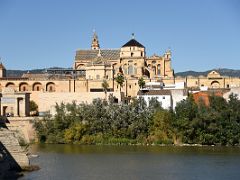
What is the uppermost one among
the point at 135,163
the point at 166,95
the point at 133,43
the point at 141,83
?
the point at 133,43

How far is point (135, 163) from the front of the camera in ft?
90.3

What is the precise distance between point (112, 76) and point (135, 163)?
2508cm

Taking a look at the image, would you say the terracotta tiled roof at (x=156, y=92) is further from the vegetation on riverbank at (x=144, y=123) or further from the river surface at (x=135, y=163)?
the river surface at (x=135, y=163)

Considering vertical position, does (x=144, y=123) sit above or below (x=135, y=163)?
above

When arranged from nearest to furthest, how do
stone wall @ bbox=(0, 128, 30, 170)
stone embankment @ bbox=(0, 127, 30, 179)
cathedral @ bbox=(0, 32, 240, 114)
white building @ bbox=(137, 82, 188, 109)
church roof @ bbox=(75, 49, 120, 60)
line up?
stone embankment @ bbox=(0, 127, 30, 179)
stone wall @ bbox=(0, 128, 30, 170)
white building @ bbox=(137, 82, 188, 109)
cathedral @ bbox=(0, 32, 240, 114)
church roof @ bbox=(75, 49, 120, 60)

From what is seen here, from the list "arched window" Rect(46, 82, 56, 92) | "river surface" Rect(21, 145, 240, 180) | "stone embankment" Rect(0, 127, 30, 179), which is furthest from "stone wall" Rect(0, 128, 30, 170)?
"arched window" Rect(46, 82, 56, 92)

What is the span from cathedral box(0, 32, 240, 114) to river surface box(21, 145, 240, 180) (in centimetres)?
1471

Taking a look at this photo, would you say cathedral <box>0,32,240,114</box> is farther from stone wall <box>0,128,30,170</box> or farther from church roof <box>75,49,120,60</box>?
stone wall <box>0,128,30,170</box>

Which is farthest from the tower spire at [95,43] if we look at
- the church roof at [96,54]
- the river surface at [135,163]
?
the river surface at [135,163]

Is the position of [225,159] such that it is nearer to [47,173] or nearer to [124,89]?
[47,173]

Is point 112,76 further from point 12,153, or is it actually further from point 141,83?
point 12,153

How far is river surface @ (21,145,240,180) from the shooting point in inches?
939

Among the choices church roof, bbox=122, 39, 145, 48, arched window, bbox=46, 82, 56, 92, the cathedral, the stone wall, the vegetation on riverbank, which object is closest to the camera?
the stone wall

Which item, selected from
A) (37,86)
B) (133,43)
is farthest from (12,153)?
(133,43)
